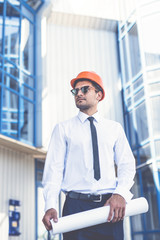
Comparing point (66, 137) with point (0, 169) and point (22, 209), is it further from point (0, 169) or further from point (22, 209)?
point (22, 209)

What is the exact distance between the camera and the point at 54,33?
13.2 meters

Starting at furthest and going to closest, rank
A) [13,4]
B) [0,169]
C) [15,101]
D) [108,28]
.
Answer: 1. [108,28]
2. [13,4]
3. [15,101]
4. [0,169]

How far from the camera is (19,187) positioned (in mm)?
10172

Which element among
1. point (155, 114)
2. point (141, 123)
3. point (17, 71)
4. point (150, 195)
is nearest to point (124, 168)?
point (150, 195)

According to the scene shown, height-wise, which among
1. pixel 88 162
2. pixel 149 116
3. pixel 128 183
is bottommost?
pixel 128 183

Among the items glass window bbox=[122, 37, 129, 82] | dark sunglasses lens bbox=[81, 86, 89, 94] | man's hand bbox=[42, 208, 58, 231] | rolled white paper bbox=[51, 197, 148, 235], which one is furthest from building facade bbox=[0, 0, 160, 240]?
rolled white paper bbox=[51, 197, 148, 235]

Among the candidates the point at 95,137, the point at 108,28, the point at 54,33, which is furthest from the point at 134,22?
the point at 95,137

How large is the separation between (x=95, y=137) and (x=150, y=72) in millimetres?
9660

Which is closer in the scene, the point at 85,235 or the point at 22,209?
the point at 85,235

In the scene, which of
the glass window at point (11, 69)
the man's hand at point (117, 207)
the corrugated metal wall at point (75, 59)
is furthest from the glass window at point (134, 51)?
the man's hand at point (117, 207)

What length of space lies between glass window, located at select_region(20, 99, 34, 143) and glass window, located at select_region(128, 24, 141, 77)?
13.5ft

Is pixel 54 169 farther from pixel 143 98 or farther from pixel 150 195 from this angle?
pixel 143 98

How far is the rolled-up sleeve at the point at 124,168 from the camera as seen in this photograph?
7.50ft

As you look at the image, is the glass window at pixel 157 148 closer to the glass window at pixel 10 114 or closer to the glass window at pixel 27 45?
the glass window at pixel 10 114
